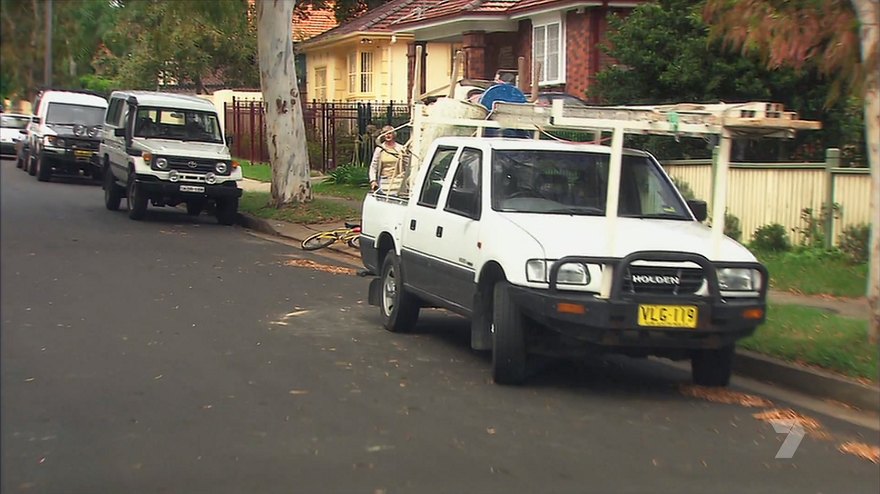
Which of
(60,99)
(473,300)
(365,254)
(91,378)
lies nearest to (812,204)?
(365,254)

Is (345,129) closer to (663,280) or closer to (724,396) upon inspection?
(724,396)

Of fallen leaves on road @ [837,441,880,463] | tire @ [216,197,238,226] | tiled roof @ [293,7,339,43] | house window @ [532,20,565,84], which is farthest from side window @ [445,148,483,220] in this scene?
tiled roof @ [293,7,339,43]

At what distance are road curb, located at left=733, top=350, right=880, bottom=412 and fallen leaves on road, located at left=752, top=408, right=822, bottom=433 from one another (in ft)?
1.64

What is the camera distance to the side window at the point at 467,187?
870cm

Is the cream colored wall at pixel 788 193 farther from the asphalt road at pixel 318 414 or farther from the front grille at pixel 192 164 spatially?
the front grille at pixel 192 164

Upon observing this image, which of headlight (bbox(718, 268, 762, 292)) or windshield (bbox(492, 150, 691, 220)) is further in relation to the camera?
windshield (bbox(492, 150, 691, 220))

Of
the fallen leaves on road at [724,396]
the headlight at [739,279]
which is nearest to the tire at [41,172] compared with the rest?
the headlight at [739,279]

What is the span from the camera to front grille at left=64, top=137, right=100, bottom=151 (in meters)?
9.98

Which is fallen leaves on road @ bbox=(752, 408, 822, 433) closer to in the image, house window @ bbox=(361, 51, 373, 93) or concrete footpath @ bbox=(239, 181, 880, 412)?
concrete footpath @ bbox=(239, 181, 880, 412)

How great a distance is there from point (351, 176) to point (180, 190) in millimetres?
7514

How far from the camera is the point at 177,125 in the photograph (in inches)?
787

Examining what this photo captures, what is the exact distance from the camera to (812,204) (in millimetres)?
14109

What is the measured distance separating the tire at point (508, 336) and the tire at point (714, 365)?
1387 mm

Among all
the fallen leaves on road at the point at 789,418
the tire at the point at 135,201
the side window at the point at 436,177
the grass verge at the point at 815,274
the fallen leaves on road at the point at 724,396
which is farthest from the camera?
the tire at the point at 135,201
